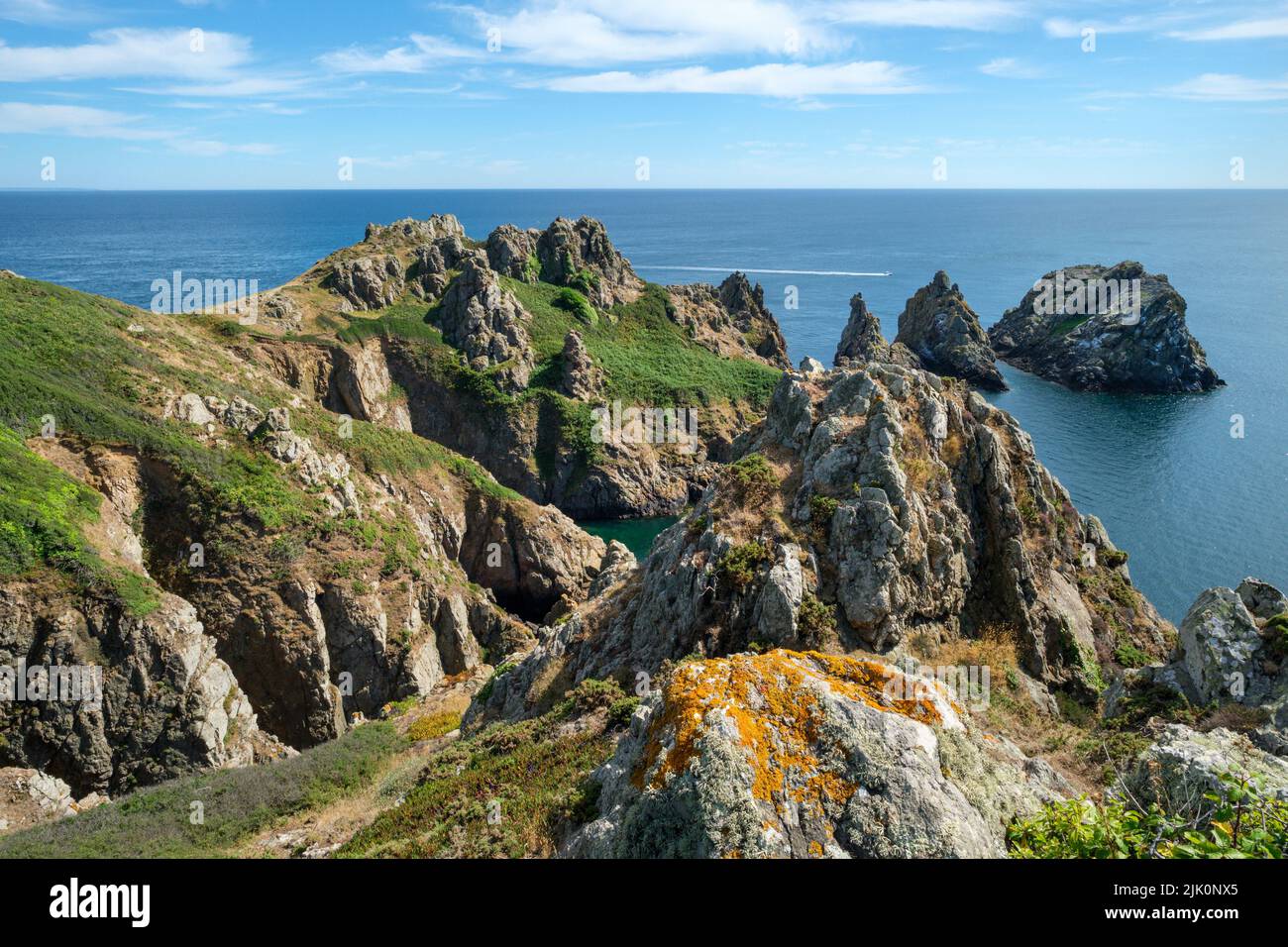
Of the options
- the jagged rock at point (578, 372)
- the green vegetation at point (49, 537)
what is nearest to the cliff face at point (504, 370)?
the jagged rock at point (578, 372)

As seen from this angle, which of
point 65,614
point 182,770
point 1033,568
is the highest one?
point 1033,568

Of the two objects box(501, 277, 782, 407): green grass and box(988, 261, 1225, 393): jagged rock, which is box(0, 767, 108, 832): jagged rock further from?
box(988, 261, 1225, 393): jagged rock

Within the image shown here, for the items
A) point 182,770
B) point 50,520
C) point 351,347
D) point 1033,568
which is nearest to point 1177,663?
point 1033,568

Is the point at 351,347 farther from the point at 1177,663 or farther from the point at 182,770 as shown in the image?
the point at 1177,663

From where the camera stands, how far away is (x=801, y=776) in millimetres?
9422

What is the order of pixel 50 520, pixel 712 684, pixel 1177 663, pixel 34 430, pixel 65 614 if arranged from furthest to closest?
pixel 34 430, pixel 50 520, pixel 65 614, pixel 1177 663, pixel 712 684

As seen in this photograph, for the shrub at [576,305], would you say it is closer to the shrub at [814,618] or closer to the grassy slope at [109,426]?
the grassy slope at [109,426]

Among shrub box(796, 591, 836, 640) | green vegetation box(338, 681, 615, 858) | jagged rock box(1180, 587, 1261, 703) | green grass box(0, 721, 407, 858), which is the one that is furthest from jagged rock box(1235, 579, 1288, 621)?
green grass box(0, 721, 407, 858)

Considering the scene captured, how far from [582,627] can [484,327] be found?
65677 millimetres

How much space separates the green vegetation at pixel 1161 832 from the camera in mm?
6246

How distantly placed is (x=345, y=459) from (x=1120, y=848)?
54.8m

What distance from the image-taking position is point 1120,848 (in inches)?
272

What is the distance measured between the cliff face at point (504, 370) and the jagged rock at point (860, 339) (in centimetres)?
2286
